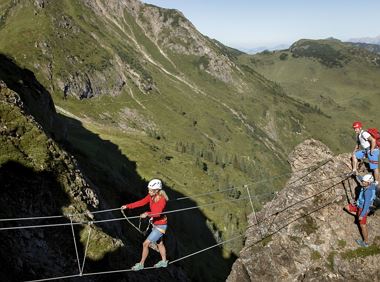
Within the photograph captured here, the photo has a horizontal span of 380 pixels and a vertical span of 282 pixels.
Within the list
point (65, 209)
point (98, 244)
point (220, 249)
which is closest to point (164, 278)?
point (98, 244)

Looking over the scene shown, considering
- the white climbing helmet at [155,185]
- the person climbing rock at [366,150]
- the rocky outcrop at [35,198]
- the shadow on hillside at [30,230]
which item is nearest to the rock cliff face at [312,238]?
the person climbing rock at [366,150]

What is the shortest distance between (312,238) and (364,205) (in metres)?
4.65

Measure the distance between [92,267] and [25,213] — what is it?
674 centimetres

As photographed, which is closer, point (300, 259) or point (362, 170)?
point (300, 259)

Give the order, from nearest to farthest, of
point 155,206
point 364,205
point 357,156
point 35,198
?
point 155,206 → point 364,205 → point 357,156 → point 35,198

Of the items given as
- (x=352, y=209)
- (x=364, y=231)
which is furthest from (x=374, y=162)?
(x=364, y=231)

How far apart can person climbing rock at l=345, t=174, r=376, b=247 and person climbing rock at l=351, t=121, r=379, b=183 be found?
1198mm

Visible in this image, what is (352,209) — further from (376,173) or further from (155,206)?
(155,206)

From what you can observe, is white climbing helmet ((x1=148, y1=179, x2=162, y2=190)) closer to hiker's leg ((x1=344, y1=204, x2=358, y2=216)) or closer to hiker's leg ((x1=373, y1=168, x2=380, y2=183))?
hiker's leg ((x1=344, y1=204, x2=358, y2=216))

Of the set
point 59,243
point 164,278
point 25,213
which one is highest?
point 25,213

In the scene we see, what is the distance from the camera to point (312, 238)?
103 ft

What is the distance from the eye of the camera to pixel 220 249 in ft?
605

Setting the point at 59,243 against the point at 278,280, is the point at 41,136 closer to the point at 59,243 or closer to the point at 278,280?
the point at 59,243

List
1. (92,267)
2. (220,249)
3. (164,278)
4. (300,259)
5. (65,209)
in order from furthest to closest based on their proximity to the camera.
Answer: (220,249) → (164,278) → (65,209) → (92,267) → (300,259)
